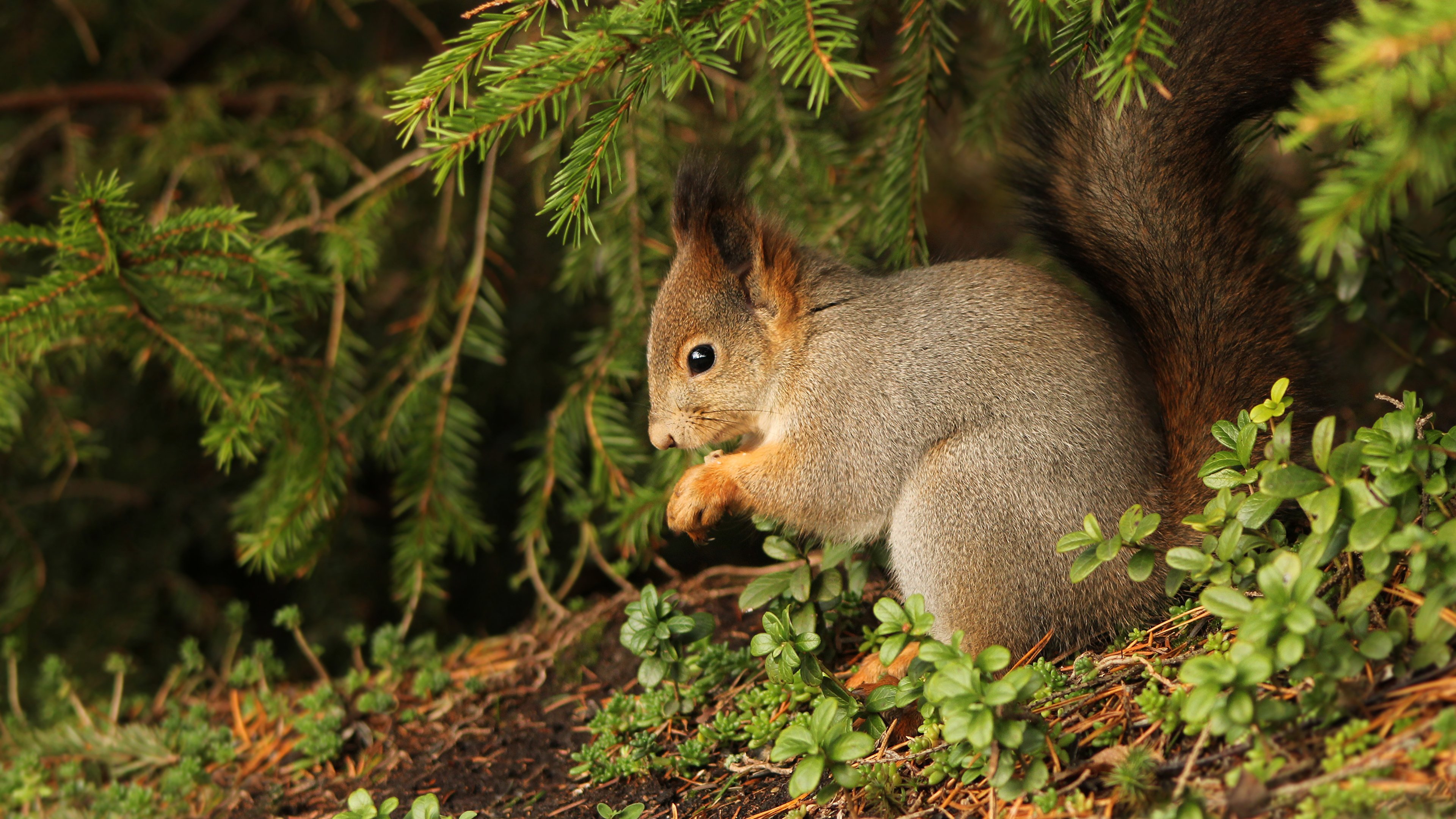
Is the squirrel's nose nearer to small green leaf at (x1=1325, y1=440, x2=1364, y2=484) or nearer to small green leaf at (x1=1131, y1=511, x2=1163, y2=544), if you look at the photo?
small green leaf at (x1=1131, y1=511, x2=1163, y2=544)

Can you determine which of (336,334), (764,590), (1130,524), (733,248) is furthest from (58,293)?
(1130,524)

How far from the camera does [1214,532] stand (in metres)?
1.38

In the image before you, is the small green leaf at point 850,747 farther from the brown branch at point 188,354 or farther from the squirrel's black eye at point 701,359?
the brown branch at point 188,354

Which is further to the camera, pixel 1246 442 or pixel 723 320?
pixel 723 320

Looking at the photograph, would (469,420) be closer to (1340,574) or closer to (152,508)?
(152,508)

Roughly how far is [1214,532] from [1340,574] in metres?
0.19

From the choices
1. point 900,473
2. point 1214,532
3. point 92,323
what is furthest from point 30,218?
point 1214,532

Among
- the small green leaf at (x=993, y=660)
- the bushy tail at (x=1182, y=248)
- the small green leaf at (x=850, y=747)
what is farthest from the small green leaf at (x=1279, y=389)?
the small green leaf at (x=850, y=747)

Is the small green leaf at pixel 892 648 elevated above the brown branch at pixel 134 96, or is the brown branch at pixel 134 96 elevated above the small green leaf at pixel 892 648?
the brown branch at pixel 134 96

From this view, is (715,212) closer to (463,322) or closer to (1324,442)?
(463,322)

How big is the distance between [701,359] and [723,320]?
79mm

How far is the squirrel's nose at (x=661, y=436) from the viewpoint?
1.73m

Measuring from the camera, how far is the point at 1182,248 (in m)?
1.47

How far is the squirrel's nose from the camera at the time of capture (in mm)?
1729
